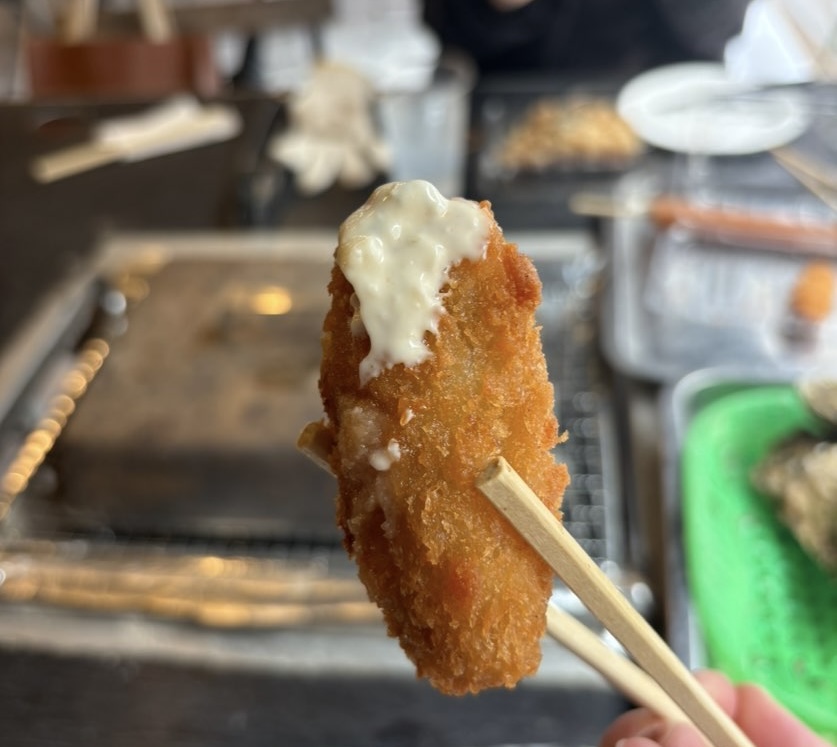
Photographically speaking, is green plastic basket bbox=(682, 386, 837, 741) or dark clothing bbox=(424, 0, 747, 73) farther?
dark clothing bbox=(424, 0, 747, 73)

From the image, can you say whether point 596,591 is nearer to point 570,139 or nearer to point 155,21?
point 570,139

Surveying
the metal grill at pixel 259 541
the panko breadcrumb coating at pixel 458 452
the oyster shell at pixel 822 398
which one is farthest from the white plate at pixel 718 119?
the panko breadcrumb coating at pixel 458 452

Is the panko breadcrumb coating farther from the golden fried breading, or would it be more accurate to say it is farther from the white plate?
the white plate

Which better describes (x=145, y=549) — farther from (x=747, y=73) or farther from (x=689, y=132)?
(x=747, y=73)

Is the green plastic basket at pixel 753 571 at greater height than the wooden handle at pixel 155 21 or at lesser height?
lesser

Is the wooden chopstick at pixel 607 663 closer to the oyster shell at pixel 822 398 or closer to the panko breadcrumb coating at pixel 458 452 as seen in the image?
the panko breadcrumb coating at pixel 458 452

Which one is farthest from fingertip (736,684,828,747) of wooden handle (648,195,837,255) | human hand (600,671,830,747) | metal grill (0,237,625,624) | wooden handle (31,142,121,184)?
wooden handle (31,142,121,184)

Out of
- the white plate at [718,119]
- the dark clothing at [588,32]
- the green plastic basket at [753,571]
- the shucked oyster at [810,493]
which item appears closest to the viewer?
the green plastic basket at [753,571]
